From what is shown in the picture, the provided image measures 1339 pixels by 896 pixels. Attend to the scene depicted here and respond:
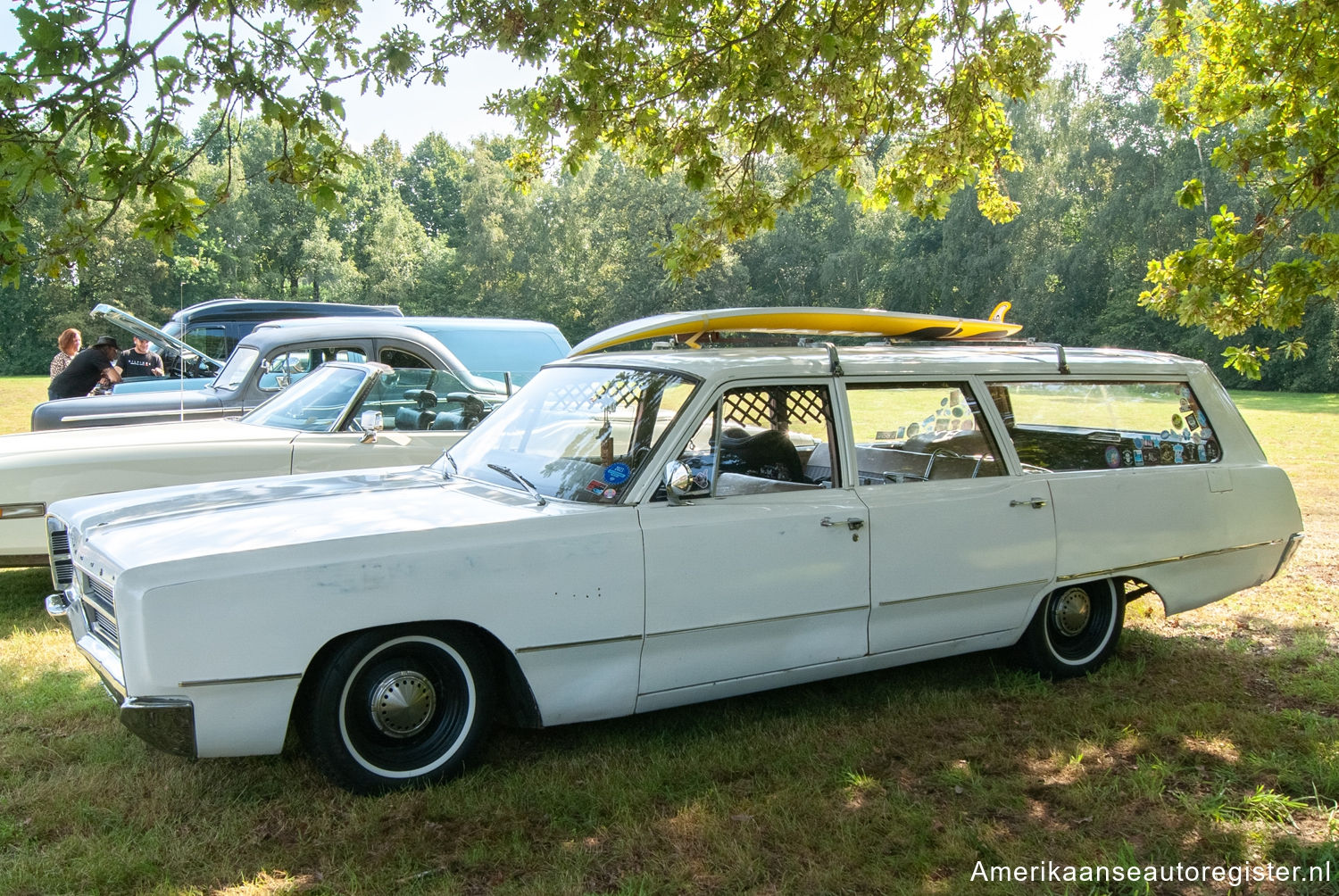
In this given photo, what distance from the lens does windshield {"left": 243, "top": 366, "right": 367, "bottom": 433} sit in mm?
7289

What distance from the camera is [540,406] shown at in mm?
4762

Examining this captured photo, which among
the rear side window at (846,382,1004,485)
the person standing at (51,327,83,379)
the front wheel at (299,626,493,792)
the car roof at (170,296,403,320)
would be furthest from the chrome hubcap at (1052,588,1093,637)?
the car roof at (170,296,403,320)

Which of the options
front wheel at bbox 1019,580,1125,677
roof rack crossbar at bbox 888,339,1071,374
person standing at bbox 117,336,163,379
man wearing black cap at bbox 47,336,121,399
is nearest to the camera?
front wheel at bbox 1019,580,1125,677

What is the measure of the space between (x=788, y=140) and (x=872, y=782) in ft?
19.3

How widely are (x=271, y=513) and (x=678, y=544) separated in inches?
62.4

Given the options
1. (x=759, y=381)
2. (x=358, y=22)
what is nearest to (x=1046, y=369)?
(x=759, y=381)

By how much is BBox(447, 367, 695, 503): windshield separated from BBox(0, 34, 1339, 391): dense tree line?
3520cm

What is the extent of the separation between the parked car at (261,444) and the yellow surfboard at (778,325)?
237 cm

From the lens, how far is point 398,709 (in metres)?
3.72

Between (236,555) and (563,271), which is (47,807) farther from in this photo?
(563,271)

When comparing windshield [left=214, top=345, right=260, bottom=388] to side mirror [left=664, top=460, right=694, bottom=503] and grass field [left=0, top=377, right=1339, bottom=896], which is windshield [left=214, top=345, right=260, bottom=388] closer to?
grass field [left=0, top=377, right=1339, bottom=896]

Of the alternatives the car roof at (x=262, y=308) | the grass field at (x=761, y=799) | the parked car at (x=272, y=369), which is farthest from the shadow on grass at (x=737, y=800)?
the car roof at (x=262, y=308)

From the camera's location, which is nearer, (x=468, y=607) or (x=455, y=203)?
(x=468, y=607)

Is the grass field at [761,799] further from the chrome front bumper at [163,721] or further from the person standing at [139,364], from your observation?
the person standing at [139,364]
